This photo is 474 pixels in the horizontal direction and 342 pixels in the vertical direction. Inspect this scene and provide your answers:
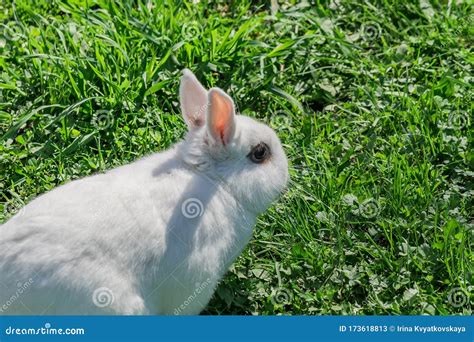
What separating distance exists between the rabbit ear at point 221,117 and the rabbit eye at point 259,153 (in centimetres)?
17

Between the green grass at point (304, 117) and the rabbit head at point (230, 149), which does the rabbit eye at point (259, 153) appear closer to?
the rabbit head at point (230, 149)

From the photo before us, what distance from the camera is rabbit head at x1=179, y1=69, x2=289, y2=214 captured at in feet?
15.2

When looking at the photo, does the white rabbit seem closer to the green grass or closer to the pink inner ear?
the pink inner ear

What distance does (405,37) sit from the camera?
21.7 ft

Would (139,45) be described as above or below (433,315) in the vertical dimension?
above

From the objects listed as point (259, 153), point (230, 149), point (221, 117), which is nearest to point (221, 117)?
point (221, 117)

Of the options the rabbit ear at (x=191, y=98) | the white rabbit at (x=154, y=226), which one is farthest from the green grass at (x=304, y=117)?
the rabbit ear at (x=191, y=98)

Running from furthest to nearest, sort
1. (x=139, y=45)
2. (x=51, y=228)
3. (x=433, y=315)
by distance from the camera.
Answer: (x=139, y=45) → (x=433, y=315) → (x=51, y=228)

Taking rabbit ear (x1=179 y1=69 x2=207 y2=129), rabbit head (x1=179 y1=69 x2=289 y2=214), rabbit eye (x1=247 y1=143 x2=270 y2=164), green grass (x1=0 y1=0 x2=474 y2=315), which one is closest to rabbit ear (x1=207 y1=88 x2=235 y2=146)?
A: rabbit head (x1=179 y1=69 x2=289 y2=214)

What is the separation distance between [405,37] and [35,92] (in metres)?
2.53

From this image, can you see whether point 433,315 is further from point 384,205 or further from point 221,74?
point 221,74

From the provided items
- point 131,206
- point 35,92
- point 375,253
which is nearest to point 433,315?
point 375,253

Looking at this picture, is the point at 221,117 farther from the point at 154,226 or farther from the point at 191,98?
the point at 154,226

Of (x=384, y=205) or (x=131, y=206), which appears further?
(x=384, y=205)
